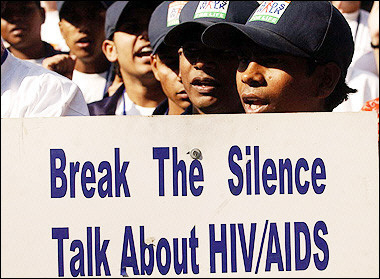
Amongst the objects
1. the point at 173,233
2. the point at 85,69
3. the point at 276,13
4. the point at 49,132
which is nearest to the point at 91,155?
Result: the point at 49,132

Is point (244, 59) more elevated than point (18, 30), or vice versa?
point (18, 30)

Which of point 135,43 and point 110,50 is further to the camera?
point 110,50

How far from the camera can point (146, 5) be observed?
3.83 meters

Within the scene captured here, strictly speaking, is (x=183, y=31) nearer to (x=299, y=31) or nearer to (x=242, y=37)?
(x=242, y=37)

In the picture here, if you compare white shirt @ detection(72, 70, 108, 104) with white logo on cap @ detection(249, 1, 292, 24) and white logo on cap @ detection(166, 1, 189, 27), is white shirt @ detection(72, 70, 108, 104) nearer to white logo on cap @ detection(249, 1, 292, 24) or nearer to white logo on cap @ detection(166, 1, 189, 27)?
white logo on cap @ detection(166, 1, 189, 27)

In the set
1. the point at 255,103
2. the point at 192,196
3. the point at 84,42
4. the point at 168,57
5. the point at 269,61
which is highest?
the point at 84,42

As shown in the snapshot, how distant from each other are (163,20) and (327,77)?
1026mm

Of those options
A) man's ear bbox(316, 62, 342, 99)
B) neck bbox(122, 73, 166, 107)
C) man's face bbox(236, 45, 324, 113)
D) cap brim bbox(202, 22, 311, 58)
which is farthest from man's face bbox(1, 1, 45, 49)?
man's ear bbox(316, 62, 342, 99)

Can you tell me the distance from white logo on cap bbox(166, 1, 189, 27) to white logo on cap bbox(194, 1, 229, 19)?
318 millimetres

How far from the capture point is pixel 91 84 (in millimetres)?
4402

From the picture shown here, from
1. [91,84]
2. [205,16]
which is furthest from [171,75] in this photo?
[91,84]

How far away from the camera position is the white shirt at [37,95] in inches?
113

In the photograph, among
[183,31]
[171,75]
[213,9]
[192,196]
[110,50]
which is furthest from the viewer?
[110,50]

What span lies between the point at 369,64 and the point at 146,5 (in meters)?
1.30
